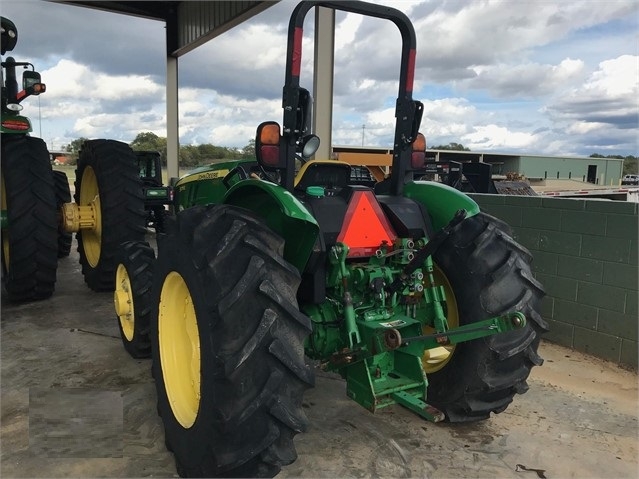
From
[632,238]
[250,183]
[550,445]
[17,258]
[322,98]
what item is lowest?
[550,445]

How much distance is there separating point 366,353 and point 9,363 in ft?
10.2

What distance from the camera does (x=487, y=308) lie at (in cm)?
282

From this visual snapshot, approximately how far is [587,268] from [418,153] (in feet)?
7.73

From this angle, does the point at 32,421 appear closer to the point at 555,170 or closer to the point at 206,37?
the point at 206,37

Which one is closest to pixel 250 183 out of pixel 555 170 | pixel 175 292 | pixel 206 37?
pixel 175 292

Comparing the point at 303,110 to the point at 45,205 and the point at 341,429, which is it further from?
the point at 45,205

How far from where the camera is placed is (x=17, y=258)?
5160 mm

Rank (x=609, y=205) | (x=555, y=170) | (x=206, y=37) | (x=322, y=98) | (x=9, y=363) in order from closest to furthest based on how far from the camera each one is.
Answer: (x=9, y=363) < (x=609, y=205) < (x=322, y=98) < (x=206, y=37) < (x=555, y=170)

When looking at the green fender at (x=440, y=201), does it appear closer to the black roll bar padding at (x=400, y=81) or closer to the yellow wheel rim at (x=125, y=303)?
the black roll bar padding at (x=400, y=81)

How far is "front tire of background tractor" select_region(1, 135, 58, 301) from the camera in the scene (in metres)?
5.12

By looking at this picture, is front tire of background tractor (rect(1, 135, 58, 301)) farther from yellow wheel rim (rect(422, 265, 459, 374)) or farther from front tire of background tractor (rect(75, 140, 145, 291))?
yellow wheel rim (rect(422, 265, 459, 374))

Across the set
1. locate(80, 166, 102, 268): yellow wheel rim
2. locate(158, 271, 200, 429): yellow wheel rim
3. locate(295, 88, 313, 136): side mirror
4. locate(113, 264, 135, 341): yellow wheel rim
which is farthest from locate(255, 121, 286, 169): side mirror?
locate(80, 166, 102, 268): yellow wheel rim

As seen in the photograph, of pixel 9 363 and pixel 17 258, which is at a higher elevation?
pixel 17 258

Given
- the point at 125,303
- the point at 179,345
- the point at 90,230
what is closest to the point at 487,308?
the point at 179,345
